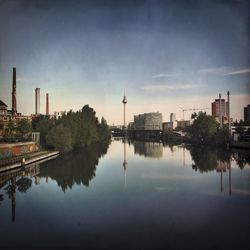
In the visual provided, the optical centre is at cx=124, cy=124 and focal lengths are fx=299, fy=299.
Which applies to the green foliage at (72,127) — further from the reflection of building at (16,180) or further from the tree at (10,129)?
the reflection of building at (16,180)

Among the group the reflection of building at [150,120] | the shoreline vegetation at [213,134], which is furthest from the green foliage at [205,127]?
the reflection of building at [150,120]

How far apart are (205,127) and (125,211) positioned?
25698 mm

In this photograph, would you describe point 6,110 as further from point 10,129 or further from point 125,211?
point 125,211

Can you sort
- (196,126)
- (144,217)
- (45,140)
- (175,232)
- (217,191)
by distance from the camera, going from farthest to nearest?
(196,126) < (45,140) < (217,191) < (144,217) < (175,232)

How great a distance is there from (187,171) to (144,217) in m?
7.26

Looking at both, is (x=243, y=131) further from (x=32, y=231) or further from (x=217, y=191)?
(x=32, y=231)

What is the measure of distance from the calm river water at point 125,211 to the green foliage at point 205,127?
1907 cm

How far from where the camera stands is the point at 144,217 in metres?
6.17

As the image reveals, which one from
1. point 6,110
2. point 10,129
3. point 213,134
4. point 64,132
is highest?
point 6,110

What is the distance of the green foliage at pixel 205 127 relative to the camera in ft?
99.0

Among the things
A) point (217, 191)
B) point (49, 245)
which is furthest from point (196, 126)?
point (49, 245)

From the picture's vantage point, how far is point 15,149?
15.7 m

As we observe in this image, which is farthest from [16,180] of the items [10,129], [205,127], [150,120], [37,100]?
[150,120]

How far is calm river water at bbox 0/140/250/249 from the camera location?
499 centimetres
